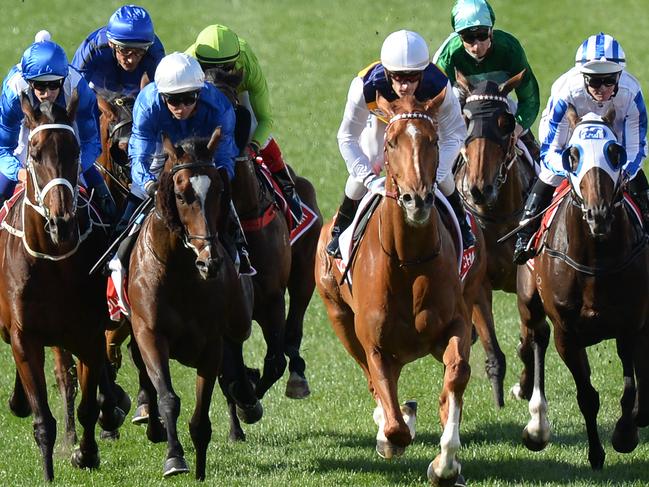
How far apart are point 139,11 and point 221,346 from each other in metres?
3.08

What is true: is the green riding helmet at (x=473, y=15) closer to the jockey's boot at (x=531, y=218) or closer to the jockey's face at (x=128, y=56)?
the jockey's boot at (x=531, y=218)

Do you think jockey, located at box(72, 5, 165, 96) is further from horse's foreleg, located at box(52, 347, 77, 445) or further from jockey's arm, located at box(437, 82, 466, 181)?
jockey's arm, located at box(437, 82, 466, 181)

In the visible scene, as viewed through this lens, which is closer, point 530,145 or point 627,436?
point 627,436

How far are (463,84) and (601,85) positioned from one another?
2.01 m

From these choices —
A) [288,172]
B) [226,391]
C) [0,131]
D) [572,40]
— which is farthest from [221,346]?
[572,40]

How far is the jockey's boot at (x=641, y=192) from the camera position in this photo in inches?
376

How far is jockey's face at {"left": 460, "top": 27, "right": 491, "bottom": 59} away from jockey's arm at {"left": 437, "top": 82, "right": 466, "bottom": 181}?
9.53 ft

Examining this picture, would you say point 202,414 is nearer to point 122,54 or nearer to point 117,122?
point 117,122

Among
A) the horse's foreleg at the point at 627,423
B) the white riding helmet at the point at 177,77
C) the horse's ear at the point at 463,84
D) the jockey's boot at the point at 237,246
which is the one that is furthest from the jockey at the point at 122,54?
the horse's foreleg at the point at 627,423

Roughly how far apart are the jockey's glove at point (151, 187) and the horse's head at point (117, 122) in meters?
1.79

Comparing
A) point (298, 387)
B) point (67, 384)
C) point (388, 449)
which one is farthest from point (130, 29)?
point (388, 449)

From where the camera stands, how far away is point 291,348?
11656 mm

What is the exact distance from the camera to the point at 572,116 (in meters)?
9.20

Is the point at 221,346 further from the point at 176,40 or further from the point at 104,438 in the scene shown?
the point at 176,40
